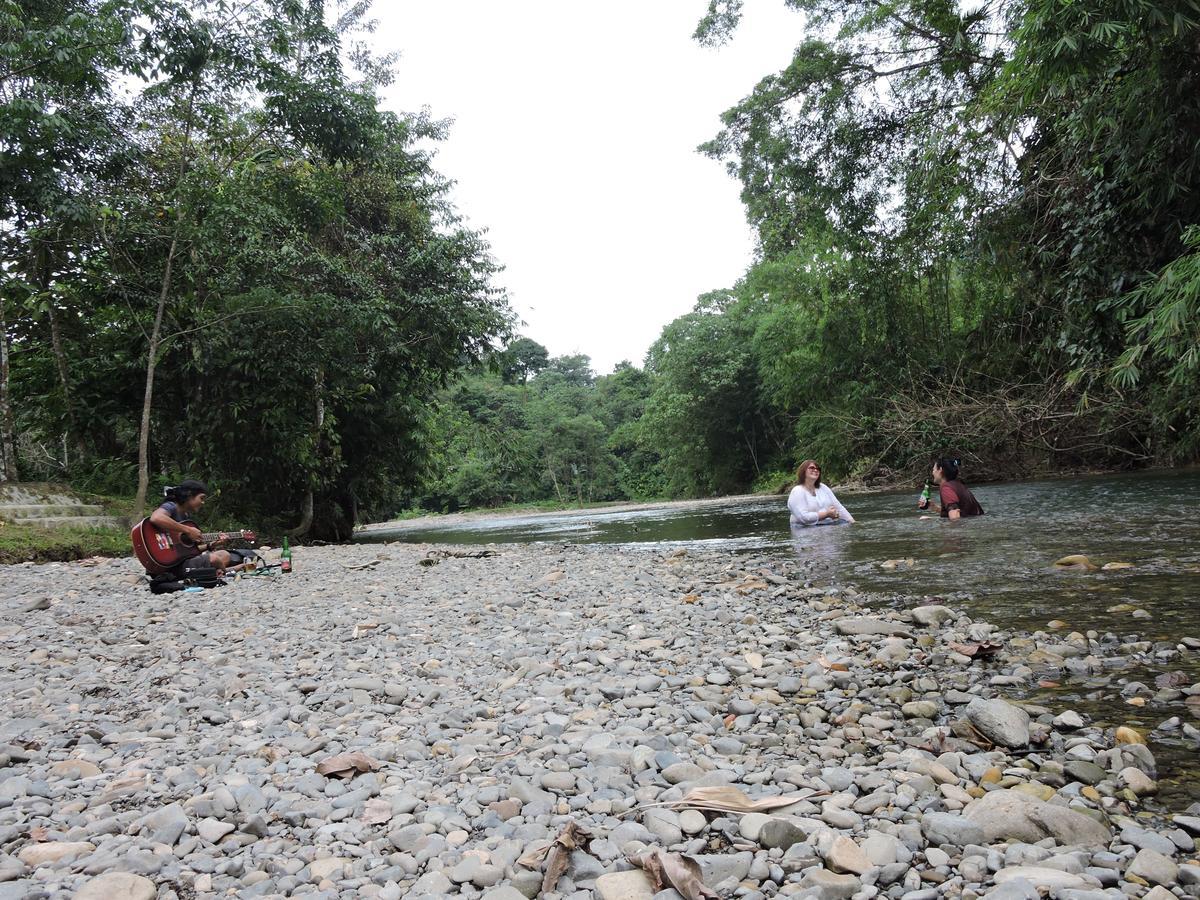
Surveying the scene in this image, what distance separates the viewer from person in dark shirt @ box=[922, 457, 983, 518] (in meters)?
9.22

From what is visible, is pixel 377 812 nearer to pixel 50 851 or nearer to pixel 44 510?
pixel 50 851

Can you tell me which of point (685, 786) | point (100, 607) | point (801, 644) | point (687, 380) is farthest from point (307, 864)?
point (687, 380)

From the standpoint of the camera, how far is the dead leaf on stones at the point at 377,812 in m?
2.21

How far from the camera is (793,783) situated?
2328 mm

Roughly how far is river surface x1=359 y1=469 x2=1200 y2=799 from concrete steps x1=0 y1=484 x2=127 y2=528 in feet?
30.5

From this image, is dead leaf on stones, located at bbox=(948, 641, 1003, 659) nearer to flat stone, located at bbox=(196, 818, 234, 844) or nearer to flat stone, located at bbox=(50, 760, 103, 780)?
flat stone, located at bbox=(196, 818, 234, 844)

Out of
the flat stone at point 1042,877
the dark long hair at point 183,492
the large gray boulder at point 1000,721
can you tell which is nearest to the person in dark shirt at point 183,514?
the dark long hair at point 183,492

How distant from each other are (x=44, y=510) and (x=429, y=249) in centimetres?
949

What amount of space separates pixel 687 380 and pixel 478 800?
33482mm

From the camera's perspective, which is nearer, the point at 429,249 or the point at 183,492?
the point at 183,492

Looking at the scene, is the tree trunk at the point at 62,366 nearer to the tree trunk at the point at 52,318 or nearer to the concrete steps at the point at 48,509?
the tree trunk at the point at 52,318

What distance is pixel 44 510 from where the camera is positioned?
Result: 37.2ft

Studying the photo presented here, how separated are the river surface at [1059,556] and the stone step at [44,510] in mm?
9701

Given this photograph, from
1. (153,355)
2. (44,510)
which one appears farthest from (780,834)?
(44,510)
